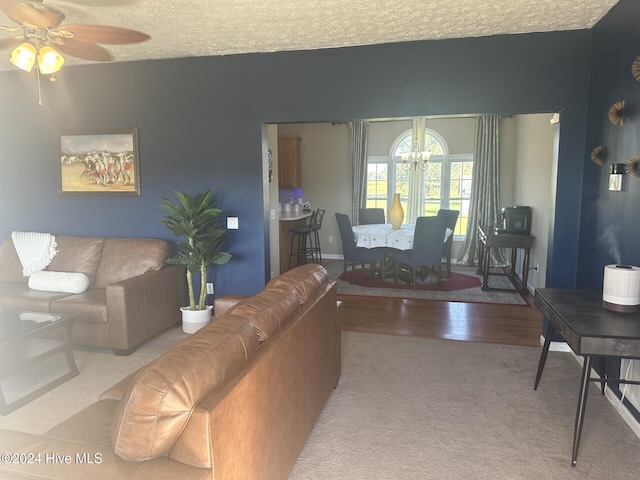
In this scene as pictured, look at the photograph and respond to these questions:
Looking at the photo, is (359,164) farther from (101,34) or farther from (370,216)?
(101,34)

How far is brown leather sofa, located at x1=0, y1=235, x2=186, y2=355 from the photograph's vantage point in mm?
3648

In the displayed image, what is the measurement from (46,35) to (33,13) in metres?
0.27

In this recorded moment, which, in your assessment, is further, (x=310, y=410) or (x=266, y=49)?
(x=266, y=49)

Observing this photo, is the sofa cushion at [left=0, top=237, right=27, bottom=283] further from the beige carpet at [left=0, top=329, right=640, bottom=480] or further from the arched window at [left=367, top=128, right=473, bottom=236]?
the arched window at [left=367, top=128, right=473, bottom=236]

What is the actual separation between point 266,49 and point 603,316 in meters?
3.40

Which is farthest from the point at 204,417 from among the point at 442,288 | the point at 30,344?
the point at 442,288

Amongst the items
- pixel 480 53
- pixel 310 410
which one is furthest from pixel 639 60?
pixel 310 410

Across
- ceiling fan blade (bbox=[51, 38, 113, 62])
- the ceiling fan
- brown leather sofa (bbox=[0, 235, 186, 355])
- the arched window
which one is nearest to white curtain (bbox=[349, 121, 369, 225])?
the arched window

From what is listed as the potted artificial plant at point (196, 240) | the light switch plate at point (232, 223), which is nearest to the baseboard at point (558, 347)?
the potted artificial plant at point (196, 240)

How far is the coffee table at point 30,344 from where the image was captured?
2.83 meters

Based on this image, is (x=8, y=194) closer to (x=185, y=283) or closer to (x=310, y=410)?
(x=185, y=283)

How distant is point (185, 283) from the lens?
4.50m

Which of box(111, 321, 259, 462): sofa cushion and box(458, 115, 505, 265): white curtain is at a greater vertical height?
box(458, 115, 505, 265): white curtain

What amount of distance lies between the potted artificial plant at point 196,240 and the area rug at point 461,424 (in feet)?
5.04
